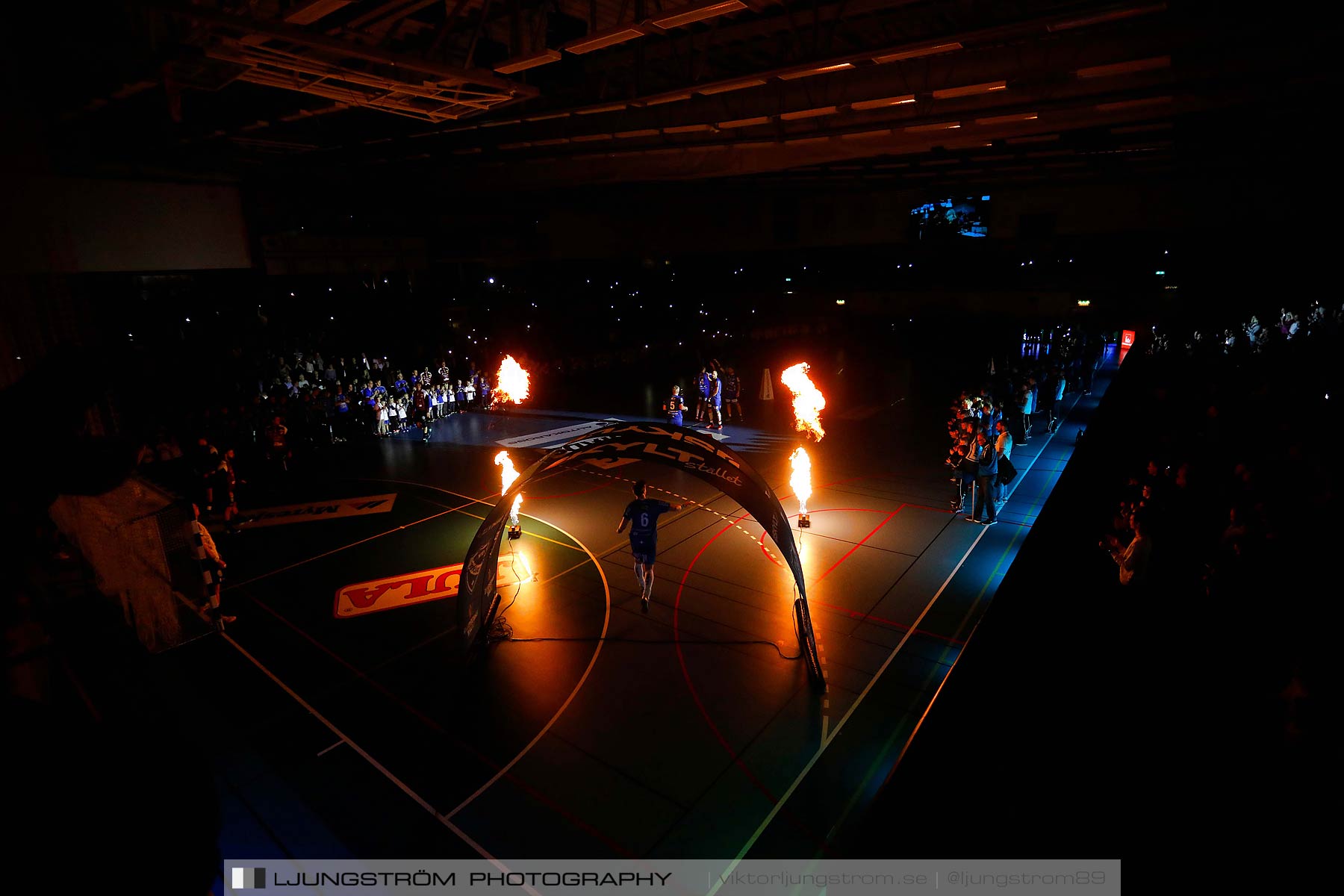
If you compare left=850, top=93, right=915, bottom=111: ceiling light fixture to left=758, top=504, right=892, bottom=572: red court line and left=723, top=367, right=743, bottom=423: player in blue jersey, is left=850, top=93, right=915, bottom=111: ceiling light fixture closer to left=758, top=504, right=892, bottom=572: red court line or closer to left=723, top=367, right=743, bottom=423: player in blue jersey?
left=758, top=504, right=892, bottom=572: red court line

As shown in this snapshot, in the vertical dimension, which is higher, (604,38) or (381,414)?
(604,38)

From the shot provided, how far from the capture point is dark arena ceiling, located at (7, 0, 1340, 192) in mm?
7742

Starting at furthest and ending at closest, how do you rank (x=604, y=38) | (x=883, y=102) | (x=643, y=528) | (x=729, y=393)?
(x=729, y=393) < (x=883, y=102) < (x=643, y=528) < (x=604, y=38)

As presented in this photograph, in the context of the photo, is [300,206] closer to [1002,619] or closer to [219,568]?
[219,568]

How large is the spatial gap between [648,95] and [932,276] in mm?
35033

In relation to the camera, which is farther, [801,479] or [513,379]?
[513,379]

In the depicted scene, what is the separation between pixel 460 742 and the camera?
7.70 m

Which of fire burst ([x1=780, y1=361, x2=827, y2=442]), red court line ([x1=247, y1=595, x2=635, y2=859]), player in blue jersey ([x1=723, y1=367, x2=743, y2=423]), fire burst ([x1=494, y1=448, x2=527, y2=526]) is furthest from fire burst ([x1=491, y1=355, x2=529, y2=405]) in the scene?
red court line ([x1=247, y1=595, x2=635, y2=859])

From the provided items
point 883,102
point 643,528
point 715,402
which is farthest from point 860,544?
point 715,402

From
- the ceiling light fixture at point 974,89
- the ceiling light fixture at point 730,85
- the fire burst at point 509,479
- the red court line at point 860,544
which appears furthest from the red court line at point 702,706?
the ceiling light fixture at point 974,89

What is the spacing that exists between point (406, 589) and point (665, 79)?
9234mm

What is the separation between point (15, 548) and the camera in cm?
183

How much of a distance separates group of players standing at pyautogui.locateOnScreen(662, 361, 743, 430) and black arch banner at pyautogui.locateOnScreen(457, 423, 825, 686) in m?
11.6

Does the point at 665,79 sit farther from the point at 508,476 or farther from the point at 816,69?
the point at 508,476
